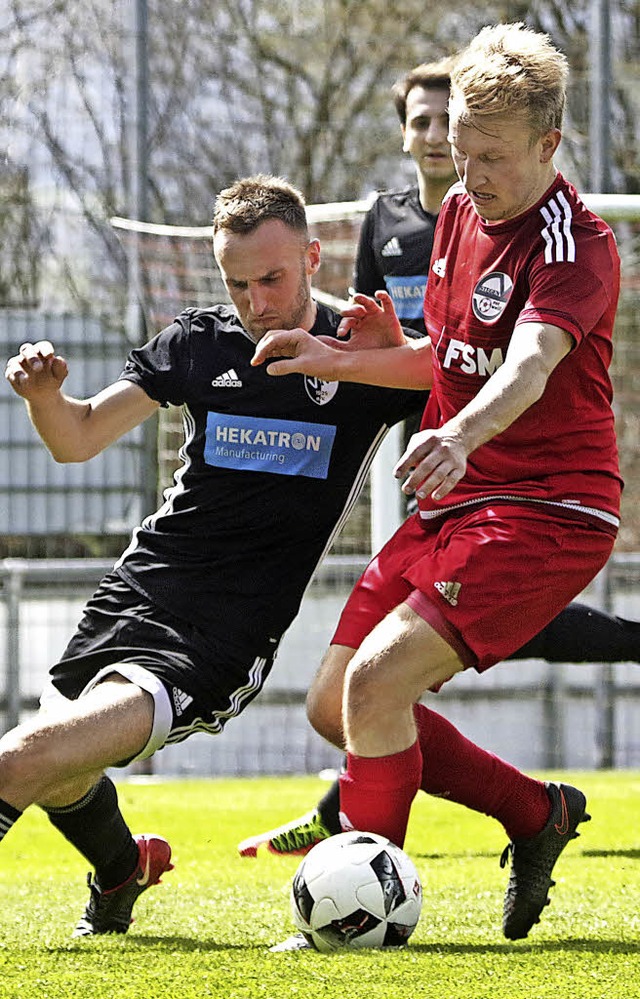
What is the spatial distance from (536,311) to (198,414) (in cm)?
97

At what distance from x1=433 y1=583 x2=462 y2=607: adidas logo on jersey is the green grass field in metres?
0.69

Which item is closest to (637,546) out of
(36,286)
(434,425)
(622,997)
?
(36,286)

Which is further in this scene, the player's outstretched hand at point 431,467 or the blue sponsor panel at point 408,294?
the blue sponsor panel at point 408,294

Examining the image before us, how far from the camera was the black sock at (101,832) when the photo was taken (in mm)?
3547

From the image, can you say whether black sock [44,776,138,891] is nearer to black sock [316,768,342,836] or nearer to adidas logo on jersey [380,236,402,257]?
black sock [316,768,342,836]

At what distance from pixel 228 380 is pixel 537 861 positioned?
1.29 meters

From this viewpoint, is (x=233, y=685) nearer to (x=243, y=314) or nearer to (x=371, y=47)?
(x=243, y=314)

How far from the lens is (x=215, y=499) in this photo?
3646 mm

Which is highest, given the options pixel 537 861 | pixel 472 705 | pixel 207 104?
pixel 207 104

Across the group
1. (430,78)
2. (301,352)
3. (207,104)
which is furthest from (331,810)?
(207,104)

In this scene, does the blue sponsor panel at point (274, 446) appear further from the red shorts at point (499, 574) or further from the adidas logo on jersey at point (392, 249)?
the adidas logo on jersey at point (392, 249)

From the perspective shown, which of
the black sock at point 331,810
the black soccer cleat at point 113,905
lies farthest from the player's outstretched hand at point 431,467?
the black sock at point 331,810

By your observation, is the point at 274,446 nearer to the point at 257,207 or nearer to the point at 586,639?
the point at 257,207

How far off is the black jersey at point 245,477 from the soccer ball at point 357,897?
595mm
